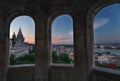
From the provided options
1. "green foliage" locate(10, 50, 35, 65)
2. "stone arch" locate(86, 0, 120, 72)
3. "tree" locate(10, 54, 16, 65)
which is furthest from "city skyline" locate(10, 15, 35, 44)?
"stone arch" locate(86, 0, 120, 72)

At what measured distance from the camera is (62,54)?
512 cm

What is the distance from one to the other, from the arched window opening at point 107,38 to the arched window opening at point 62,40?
38.2 inches

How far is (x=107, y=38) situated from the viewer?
426 centimetres

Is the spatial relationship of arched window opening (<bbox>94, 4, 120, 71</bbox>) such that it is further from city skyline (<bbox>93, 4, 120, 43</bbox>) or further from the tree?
the tree

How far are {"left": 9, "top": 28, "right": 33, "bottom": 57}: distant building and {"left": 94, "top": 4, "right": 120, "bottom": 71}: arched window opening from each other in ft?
8.68

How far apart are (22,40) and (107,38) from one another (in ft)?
10.9

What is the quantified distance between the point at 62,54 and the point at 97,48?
137cm

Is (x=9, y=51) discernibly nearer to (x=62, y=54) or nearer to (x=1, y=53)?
(x=1, y=53)

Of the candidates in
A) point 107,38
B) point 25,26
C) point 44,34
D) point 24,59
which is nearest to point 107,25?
point 107,38

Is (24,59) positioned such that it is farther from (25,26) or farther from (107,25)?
(107,25)

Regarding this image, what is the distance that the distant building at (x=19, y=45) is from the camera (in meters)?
5.37

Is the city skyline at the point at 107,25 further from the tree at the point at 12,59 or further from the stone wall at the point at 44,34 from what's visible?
the tree at the point at 12,59

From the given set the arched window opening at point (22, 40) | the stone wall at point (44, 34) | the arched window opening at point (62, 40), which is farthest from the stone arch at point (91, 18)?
the arched window opening at point (22, 40)

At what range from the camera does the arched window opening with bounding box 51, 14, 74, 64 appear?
497 cm
